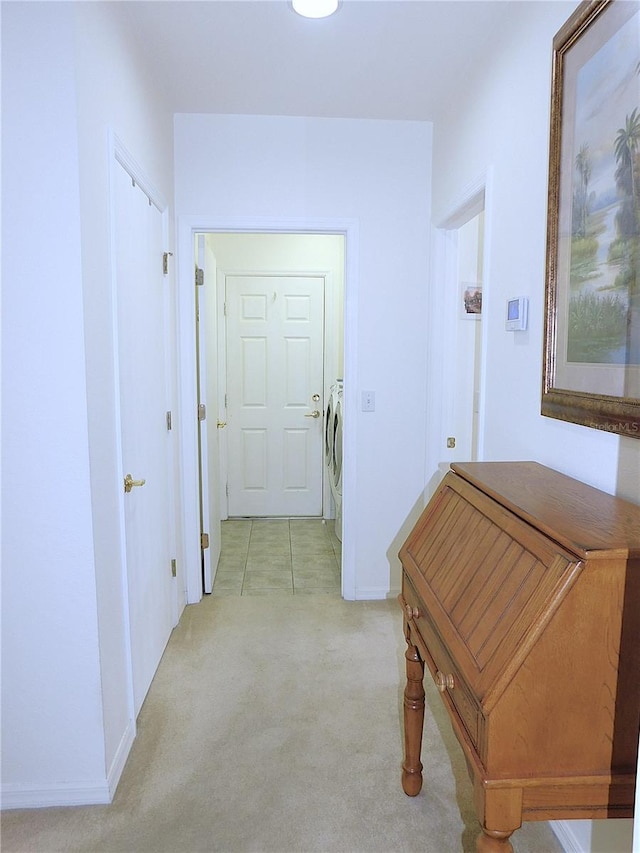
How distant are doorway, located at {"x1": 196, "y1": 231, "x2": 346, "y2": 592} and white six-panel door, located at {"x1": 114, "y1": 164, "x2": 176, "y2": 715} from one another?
184 centimetres

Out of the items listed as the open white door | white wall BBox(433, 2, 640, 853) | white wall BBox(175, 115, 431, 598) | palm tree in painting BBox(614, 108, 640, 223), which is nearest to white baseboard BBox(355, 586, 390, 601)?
white wall BBox(175, 115, 431, 598)

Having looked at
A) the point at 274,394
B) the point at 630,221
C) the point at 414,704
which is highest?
the point at 630,221

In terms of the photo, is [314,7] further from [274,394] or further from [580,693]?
[274,394]

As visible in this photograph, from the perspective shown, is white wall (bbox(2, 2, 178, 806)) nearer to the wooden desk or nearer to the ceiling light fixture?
the ceiling light fixture

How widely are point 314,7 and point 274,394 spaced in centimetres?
297

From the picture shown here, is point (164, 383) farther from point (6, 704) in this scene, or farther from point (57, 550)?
point (6, 704)

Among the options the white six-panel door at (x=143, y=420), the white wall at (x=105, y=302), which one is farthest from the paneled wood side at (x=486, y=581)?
the white six-panel door at (x=143, y=420)

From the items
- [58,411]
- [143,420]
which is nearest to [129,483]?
[143,420]

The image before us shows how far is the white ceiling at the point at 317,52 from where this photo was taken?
6.35 ft

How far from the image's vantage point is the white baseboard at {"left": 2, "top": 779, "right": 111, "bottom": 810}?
1.66 meters

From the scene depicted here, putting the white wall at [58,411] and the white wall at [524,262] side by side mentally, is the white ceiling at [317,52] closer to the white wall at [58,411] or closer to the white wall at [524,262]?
the white wall at [524,262]

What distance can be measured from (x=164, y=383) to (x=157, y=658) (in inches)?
46.7

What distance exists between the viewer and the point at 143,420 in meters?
2.17

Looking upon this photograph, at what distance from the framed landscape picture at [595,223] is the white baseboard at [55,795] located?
1717mm
